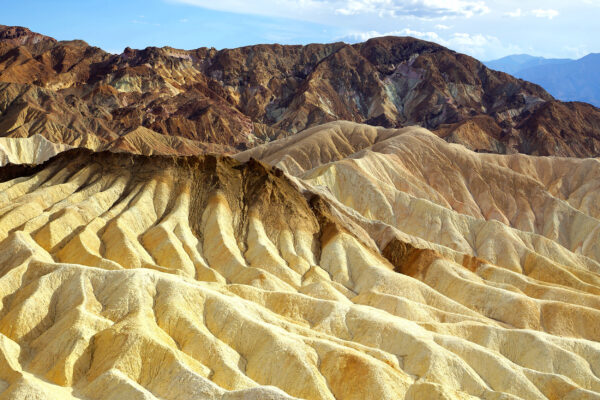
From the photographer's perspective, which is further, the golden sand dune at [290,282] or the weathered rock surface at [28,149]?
the weathered rock surface at [28,149]

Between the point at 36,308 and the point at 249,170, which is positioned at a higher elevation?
the point at 249,170

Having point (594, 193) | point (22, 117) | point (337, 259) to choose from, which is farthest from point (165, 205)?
point (22, 117)

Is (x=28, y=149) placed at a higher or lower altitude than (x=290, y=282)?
higher

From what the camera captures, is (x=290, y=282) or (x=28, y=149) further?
(x=28, y=149)

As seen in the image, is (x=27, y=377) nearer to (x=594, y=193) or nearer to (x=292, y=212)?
(x=292, y=212)

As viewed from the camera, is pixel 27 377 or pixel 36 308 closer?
pixel 27 377

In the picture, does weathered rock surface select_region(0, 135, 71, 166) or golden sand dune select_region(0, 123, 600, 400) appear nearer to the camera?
golden sand dune select_region(0, 123, 600, 400)

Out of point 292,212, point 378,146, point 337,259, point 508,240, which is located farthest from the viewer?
point 378,146

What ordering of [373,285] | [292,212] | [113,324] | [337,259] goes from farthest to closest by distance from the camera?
[292,212] → [337,259] → [373,285] → [113,324]
